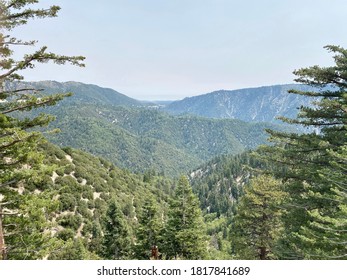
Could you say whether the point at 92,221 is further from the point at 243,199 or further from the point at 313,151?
the point at 313,151

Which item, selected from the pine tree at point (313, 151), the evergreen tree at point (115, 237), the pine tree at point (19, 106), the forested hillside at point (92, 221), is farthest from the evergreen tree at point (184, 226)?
the pine tree at point (19, 106)

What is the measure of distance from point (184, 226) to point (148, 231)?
3579 millimetres

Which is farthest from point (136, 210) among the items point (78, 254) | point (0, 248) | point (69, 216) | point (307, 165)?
point (0, 248)

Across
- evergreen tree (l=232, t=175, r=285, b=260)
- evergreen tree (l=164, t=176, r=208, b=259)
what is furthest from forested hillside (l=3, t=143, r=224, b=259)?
evergreen tree (l=232, t=175, r=285, b=260)

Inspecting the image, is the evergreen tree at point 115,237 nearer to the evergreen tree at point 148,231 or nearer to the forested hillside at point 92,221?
the forested hillside at point 92,221

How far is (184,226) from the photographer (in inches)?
967

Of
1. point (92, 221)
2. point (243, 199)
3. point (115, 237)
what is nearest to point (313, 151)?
point (243, 199)

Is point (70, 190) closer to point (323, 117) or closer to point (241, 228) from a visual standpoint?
point (241, 228)

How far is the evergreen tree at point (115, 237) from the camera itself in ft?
96.9

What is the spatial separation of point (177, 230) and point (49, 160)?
35.9m

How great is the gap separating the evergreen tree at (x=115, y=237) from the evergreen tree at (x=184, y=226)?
6583 mm
